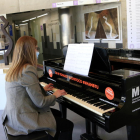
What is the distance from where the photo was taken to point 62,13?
4.70m

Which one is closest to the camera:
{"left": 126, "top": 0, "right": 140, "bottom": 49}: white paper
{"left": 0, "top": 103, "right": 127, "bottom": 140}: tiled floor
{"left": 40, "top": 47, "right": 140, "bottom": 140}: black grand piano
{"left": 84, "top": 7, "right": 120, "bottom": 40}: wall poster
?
{"left": 40, "top": 47, "right": 140, "bottom": 140}: black grand piano

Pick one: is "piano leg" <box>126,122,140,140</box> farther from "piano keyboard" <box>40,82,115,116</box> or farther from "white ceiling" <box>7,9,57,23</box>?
"white ceiling" <box>7,9,57,23</box>

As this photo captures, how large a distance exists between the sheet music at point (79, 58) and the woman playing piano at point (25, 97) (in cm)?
51

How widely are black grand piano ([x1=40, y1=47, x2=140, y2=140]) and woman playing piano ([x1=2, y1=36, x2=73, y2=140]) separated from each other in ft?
1.16

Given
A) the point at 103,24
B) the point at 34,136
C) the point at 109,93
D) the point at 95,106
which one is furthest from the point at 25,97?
the point at 103,24

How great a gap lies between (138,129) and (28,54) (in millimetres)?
1219

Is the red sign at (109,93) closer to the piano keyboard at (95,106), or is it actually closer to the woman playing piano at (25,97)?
the piano keyboard at (95,106)

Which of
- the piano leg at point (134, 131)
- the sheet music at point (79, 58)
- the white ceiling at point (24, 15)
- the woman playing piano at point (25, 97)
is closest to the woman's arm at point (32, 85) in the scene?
the woman playing piano at point (25, 97)

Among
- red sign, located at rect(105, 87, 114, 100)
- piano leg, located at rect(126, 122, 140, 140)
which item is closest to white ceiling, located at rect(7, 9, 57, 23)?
red sign, located at rect(105, 87, 114, 100)

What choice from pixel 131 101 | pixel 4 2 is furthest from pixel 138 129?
pixel 4 2

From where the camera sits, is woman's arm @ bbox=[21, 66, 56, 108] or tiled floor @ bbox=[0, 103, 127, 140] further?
tiled floor @ bbox=[0, 103, 127, 140]

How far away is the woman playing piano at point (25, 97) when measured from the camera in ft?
4.90

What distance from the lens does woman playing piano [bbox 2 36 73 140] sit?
149 cm

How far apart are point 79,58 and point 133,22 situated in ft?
6.99
